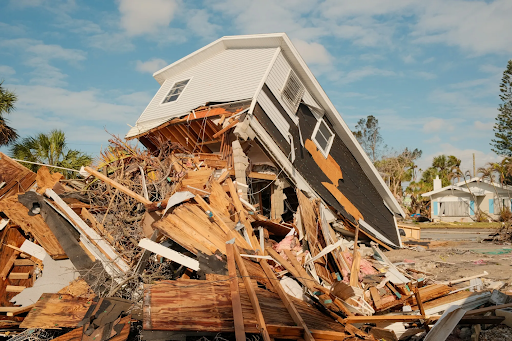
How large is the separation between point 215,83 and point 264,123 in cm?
243

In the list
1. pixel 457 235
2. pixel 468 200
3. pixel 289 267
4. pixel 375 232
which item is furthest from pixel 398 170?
pixel 289 267

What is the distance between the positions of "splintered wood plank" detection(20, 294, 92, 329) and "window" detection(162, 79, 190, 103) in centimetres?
716

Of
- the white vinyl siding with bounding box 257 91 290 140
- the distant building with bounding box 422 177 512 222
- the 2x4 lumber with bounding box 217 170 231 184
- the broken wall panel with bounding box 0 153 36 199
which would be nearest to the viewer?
the broken wall panel with bounding box 0 153 36 199

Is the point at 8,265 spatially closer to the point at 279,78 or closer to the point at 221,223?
the point at 221,223

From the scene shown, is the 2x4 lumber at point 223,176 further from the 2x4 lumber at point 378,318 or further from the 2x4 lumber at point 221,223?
the 2x4 lumber at point 378,318

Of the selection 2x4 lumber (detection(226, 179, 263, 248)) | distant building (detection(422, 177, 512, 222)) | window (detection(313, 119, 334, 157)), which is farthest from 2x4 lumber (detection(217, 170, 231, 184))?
distant building (detection(422, 177, 512, 222))

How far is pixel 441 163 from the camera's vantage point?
44406 millimetres

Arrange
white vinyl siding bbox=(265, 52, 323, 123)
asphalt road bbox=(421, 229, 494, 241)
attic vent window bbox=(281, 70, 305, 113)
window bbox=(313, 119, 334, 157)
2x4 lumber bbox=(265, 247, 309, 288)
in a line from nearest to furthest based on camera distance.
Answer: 2x4 lumber bbox=(265, 247, 309, 288)
white vinyl siding bbox=(265, 52, 323, 123)
attic vent window bbox=(281, 70, 305, 113)
window bbox=(313, 119, 334, 157)
asphalt road bbox=(421, 229, 494, 241)

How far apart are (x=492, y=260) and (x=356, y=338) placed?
8.19 m

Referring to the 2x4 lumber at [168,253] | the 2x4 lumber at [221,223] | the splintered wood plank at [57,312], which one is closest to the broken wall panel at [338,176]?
the 2x4 lumber at [221,223]

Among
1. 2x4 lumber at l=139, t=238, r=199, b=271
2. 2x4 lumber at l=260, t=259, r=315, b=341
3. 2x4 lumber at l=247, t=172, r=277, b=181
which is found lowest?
2x4 lumber at l=260, t=259, r=315, b=341

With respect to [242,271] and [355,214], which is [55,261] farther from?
[355,214]

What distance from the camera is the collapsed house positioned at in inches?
206

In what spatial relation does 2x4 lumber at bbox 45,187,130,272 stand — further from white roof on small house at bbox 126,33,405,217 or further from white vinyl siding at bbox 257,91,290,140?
white vinyl siding at bbox 257,91,290,140
